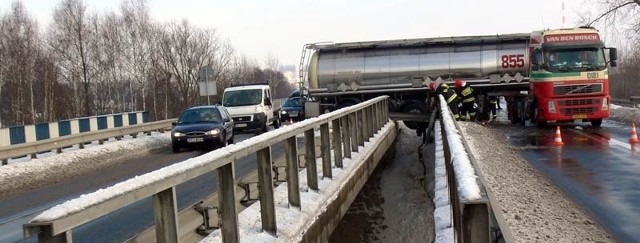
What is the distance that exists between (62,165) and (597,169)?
12.9m

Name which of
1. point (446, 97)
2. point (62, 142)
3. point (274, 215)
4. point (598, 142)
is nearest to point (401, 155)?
point (446, 97)

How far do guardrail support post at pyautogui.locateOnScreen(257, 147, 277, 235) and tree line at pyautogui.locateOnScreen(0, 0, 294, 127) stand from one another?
1629 inches

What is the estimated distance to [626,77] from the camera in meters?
68.6

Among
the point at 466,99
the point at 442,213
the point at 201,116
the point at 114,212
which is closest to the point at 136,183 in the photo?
the point at 114,212

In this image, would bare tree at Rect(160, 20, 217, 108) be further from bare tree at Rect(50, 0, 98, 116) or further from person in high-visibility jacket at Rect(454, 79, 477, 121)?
person in high-visibility jacket at Rect(454, 79, 477, 121)

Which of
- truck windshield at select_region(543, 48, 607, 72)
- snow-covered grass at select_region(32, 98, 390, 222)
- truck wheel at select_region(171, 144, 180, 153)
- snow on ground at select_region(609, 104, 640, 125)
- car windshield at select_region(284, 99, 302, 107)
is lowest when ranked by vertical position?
snow on ground at select_region(609, 104, 640, 125)

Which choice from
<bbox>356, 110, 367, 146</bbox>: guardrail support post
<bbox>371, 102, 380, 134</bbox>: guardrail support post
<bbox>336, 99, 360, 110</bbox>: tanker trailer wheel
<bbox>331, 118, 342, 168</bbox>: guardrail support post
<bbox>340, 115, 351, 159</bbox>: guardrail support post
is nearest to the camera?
<bbox>331, 118, 342, 168</bbox>: guardrail support post

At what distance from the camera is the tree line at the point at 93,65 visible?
44.4 meters

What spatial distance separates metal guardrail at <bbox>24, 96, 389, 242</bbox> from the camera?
98.1 inches

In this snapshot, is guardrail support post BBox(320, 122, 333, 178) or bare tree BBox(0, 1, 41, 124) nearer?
guardrail support post BBox(320, 122, 333, 178)

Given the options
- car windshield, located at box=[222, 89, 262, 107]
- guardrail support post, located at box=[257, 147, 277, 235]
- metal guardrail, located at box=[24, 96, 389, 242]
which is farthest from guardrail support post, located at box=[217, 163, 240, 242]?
car windshield, located at box=[222, 89, 262, 107]

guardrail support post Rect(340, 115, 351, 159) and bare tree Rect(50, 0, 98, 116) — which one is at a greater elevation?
bare tree Rect(50, 0, 98, 116)

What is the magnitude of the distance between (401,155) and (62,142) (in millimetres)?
10023

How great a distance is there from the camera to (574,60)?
65.1ft
